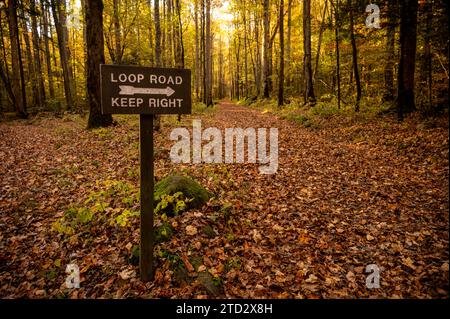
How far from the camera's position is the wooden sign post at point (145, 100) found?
3236 millimetres

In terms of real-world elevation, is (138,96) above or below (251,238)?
above

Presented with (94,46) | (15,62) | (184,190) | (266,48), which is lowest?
(184,190)

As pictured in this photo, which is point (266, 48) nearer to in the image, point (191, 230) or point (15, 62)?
point (15, 62)

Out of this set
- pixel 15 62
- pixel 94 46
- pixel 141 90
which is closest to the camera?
pixel 141 90

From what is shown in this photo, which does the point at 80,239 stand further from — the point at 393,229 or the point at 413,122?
the point at 413,122

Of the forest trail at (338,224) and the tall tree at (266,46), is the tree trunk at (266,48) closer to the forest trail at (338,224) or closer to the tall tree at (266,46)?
the tall tree at (266,46)

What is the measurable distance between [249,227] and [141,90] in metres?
3.04

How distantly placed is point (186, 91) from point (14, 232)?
4.23 metres

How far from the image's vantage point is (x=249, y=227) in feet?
16.5

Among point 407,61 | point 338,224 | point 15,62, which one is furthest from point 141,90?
point 15,62

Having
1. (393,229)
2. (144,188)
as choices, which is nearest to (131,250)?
(144,188)

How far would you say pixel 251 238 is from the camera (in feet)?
15.5

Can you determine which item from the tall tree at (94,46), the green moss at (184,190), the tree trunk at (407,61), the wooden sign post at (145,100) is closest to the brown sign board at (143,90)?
the wooden sign post at (145,100)

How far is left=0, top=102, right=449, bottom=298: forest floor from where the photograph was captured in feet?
12.4
